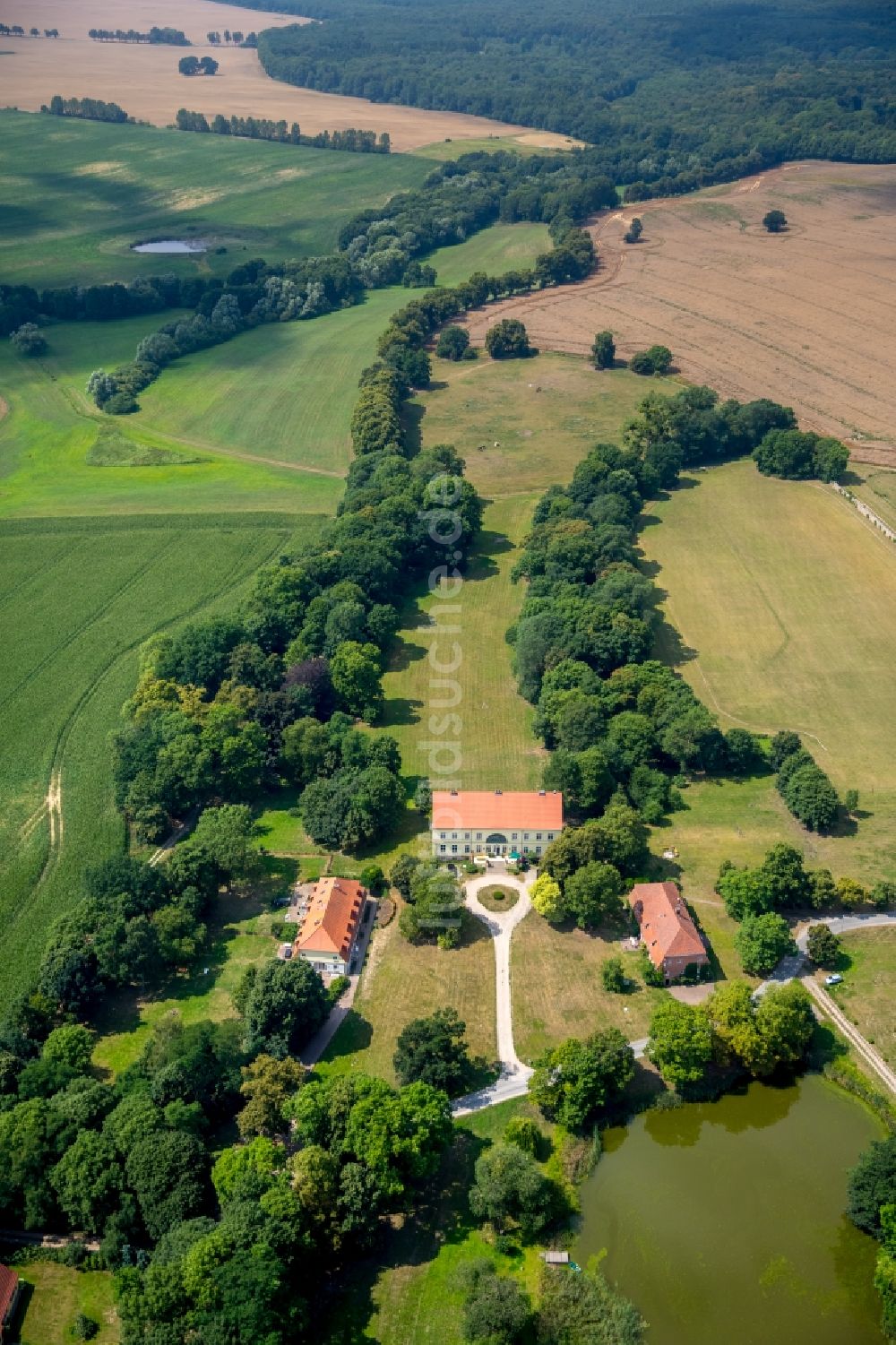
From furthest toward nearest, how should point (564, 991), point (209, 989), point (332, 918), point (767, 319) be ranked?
1. point (767, 319)
2. point (332, 918)
3. point (209, 989)
4. point (564, 991)

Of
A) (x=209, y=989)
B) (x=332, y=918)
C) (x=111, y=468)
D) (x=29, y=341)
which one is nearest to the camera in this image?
(x=209, y=989)

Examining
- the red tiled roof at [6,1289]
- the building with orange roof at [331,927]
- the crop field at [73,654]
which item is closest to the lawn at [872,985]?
the building with orange roof at [331,927]

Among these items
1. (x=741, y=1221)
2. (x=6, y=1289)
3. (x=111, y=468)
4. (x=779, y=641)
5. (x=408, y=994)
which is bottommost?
(x=6, y=1289)

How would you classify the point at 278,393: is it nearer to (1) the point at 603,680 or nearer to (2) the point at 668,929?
(1) the point at 603,680

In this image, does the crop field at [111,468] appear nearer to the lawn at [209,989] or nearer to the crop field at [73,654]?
the crop field at [73,654]

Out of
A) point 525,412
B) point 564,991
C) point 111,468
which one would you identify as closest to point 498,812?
point 564,991

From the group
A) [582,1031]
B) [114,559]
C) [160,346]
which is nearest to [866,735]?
[582,1031]
